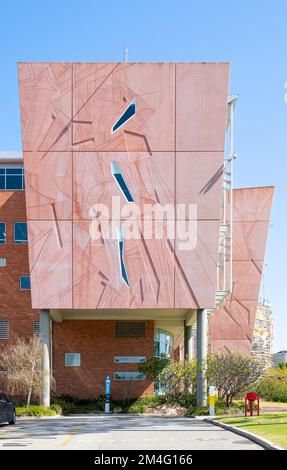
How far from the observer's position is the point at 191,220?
4862cm

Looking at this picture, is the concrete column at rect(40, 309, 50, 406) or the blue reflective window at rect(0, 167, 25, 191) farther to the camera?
the blue reflective window at rect(0, 167, 25, 191)

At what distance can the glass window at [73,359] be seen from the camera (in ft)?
191

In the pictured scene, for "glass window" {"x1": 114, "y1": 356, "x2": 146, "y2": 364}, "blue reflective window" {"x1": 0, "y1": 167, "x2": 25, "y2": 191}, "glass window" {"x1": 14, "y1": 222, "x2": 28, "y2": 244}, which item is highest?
"blue reflective window" {"x1": 0, "y1": 167, "x2": 25, "y2": 191}

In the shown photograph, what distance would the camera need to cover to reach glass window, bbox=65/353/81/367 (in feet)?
191

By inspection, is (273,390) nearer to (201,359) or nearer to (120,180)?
(201,359)

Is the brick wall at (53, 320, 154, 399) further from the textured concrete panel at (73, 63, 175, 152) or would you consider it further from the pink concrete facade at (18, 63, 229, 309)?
the textured concrete panel at (73, 63, 175, 152)

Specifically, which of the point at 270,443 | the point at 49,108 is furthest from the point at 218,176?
the point at 270,443

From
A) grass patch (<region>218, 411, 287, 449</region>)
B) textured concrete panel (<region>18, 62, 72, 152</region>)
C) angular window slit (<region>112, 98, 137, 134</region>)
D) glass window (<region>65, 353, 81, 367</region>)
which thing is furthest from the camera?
glass window (<region>65, 353, 81, 367</region>)

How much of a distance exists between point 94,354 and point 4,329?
655cm

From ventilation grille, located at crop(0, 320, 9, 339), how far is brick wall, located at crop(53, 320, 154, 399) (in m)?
3.28

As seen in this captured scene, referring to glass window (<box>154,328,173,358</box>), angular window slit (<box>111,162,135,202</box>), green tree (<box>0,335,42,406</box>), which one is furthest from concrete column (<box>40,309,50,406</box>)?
glass window (<box>154,328,173,358</box>)

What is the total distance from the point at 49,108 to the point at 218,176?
10.8m

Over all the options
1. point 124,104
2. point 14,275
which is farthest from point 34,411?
point 124,104
